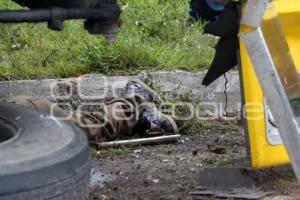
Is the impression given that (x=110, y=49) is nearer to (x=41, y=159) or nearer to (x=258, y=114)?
(x=258, y=114)

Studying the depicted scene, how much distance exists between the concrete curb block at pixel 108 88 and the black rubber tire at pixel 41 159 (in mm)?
1966

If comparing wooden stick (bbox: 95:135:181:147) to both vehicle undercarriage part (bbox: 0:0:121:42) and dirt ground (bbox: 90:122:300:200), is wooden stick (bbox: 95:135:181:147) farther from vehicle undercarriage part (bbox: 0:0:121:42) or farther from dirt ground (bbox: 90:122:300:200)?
vehicle undercarriage part (bbox: 0:0:121:42)

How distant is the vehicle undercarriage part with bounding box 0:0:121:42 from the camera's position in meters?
2.48

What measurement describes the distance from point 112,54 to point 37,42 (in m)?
0.74

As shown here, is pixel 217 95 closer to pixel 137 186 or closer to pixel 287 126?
pixel 137 186

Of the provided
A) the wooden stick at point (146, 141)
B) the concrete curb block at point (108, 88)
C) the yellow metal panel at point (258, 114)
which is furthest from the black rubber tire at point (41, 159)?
the concrete curb block at point (108, 88)

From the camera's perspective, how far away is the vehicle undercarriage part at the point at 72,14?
8.13ft

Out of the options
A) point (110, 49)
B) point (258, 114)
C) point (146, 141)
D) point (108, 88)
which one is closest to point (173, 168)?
point (146, 141)

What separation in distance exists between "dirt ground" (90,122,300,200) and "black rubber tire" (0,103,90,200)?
82 centimetres

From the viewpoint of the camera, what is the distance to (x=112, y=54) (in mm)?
4824

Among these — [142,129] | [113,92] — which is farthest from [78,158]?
[113,92]

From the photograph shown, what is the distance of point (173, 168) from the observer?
3582mm

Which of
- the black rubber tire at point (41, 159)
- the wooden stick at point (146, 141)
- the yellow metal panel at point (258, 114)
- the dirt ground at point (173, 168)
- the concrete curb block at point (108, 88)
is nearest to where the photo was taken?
the black rubber tire at point (41, 159)

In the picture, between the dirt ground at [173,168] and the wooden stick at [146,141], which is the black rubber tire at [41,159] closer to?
the dirt ground at [173,168]
